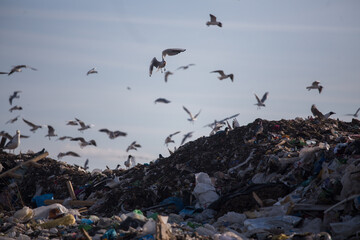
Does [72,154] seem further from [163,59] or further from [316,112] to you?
[316,112]

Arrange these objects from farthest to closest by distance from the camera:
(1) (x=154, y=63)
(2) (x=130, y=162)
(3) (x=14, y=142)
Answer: (2) (x=130, y=162)
(3) (x=14, y=142)
(1) (x=154, y=63)

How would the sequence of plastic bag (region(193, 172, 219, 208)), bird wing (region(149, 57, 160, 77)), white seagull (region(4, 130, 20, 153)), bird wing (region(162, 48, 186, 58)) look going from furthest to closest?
white seagull (region(4, 130, 20, 153))
bird wing (region(149, 57, 160, 77))
bird wing (region(162, 48, 186, 58))
plastic bag (region(193, 172, 219, 208))

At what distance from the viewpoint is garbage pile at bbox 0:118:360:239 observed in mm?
6055

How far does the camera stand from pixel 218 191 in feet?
30.2

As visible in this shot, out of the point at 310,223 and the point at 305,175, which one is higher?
the point at 305,175

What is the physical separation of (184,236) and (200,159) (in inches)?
237

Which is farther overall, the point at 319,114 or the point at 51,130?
the point at 51,130

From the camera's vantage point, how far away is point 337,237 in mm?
5734

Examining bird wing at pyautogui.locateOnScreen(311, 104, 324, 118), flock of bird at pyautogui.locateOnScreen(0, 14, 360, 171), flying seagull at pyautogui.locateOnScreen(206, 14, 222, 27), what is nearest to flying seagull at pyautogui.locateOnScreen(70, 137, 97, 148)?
flock of bird at pyautogui.locateOnScreen(0, 14, 360, 171)

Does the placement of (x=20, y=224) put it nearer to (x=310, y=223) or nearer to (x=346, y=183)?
(x=310, y=223)

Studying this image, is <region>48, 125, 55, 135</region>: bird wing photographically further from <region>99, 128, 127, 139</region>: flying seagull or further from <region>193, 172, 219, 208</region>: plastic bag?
<region>193, 172, 219, 208</region>: plastic bag

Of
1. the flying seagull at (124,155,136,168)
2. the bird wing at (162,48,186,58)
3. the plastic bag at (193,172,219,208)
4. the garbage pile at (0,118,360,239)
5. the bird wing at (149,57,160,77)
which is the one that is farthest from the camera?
the flying seagull at (124,155,136,168)

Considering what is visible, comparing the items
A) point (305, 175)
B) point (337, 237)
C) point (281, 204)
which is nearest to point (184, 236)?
point (337, 237)

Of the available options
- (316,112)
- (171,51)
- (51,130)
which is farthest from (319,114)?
(51,130)
